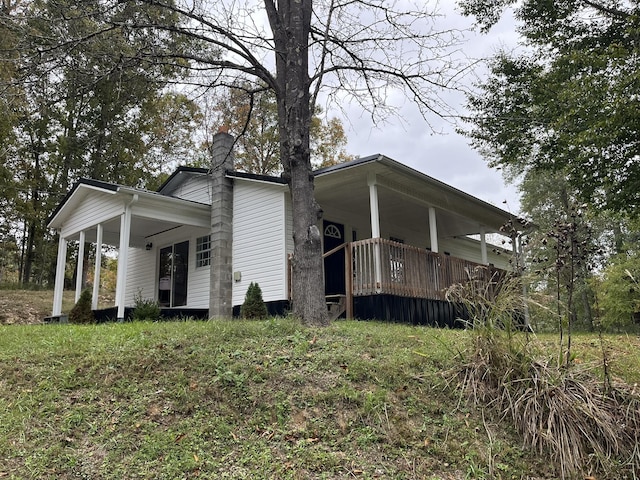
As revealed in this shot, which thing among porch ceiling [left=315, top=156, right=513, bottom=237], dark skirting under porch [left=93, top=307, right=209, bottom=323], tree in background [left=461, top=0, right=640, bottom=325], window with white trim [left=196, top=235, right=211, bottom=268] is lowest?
dark skirting under porch [left=93, top=307, right=209, bottom=323]

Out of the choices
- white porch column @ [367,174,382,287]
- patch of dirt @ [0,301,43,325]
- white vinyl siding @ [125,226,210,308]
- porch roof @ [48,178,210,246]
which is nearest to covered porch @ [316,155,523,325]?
white porch column @ [367,174,382,287]

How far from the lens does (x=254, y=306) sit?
995 cm

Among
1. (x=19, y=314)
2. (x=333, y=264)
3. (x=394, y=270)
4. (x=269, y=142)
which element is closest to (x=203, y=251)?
(x=333, y=264)

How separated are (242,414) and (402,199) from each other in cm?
857

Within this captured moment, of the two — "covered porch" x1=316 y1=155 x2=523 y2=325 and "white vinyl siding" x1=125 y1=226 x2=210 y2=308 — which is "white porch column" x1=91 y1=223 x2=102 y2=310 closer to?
"white vinyl siding" x1=125 y1=226 x2=210 y2=308

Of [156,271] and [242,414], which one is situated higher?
[156,271]

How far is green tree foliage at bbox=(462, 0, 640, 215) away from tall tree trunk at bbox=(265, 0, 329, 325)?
12.6 ft

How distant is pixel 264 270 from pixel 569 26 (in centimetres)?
993

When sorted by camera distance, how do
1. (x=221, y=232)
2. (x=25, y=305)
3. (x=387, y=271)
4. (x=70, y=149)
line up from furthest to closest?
(x=70, y=149)
(x=25, y=305)
(x=221, y=232)
(x=387, y=271)

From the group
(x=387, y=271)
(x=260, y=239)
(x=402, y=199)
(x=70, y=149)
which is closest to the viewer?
(x=387, y=271)

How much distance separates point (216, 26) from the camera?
7152 millimetres

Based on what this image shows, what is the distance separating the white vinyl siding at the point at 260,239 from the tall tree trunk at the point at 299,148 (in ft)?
12.4

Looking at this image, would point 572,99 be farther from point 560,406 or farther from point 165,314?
point 165,314

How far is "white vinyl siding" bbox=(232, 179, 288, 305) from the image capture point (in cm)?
1088
